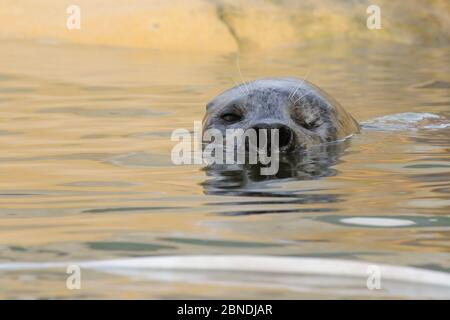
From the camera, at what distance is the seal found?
6.32 metres

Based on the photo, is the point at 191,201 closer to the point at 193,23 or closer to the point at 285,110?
the point at 285,110

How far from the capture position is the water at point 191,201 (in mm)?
3143

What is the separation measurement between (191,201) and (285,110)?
209 cm

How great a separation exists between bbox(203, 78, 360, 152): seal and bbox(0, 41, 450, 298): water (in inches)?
7.5

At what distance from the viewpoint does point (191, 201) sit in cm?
443

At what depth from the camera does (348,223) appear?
392cm

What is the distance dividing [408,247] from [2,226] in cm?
143

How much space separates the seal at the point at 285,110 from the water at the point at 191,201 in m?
0.19

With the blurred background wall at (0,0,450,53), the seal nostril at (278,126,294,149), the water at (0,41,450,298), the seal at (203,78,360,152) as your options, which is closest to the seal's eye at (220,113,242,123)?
the seal at (203,78,360,152)

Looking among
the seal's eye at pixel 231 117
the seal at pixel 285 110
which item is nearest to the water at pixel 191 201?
the seal at pixel 285 110
